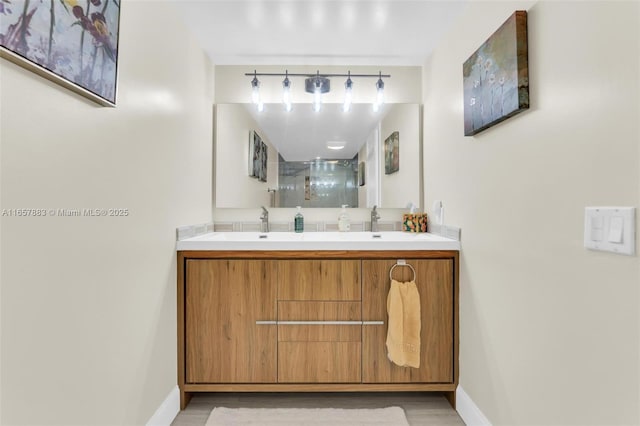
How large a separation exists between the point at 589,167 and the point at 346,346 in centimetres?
135

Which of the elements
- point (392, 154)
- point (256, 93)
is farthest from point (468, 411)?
point (256, 93)

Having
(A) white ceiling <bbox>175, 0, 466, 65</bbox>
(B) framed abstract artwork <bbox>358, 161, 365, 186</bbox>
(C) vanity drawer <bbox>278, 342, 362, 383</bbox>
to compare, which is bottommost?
(C) vanity drawer <bbox>278, 342, 362, 383</bbox>

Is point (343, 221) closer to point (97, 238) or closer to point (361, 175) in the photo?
point (361, 175)

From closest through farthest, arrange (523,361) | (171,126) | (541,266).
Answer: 1. (541,266)
2. (523,361)
3. (171,126)

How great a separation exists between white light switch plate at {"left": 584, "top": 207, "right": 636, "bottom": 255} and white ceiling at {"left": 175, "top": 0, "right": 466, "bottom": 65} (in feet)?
4.50

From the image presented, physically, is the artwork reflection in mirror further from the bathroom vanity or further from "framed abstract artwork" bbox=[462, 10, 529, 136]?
"framed abstract artwork" bbox=[462, 10, 529, 136]

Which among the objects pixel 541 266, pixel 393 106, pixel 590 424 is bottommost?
pixel 590 424

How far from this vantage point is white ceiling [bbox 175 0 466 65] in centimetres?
167

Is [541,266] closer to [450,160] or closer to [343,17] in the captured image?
[450,160]

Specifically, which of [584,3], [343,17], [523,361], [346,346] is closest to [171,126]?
[343,17]

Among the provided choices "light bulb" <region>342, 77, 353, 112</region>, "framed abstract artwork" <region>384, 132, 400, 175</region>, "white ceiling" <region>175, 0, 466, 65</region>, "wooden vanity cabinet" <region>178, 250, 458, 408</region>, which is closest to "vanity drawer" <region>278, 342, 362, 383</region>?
"wooden vanity cabinet" <region>178, 250, 458, 408</region>

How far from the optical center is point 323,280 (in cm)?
171

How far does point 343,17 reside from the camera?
1756 mm

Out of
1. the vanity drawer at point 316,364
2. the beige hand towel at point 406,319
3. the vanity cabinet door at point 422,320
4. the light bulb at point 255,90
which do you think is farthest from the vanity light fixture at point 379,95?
the vanity drawer at point 316,364
